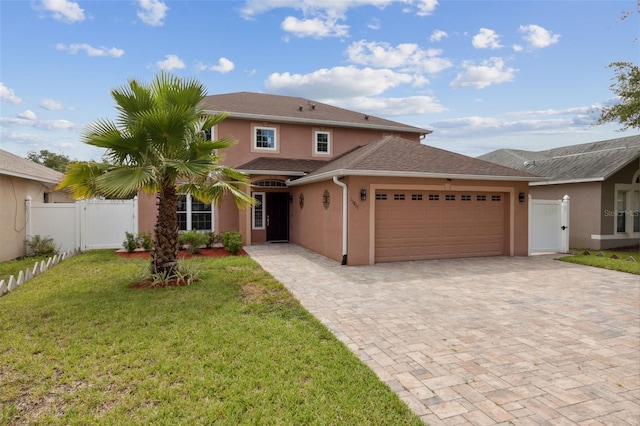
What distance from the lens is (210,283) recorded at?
26.8ft

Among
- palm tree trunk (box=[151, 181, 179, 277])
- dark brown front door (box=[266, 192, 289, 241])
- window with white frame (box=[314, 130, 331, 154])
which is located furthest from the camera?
window with white frame (box=[314, 130, 331, 154])

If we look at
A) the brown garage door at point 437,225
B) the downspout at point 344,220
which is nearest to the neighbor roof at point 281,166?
the downspout at point 344,220

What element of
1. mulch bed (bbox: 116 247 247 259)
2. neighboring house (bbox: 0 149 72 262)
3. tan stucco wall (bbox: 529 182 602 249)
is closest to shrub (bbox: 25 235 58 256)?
neighboring house (bbox: 0 149 72 262)

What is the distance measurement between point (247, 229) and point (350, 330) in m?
10.4

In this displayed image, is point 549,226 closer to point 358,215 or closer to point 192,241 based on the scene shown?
point 358,215

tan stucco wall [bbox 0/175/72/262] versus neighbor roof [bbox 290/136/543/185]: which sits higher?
neighbor roof [bbox 290/136/543/185]

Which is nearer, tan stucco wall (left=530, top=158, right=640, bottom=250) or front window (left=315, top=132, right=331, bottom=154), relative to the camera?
tan stucco wall (left=530, top=158, right=640, bottom=250)

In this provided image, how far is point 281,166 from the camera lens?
15.6 meters

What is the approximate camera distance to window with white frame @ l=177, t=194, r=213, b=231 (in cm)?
1498

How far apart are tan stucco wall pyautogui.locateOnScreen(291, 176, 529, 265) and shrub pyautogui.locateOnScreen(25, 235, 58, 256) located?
9326 millimetres

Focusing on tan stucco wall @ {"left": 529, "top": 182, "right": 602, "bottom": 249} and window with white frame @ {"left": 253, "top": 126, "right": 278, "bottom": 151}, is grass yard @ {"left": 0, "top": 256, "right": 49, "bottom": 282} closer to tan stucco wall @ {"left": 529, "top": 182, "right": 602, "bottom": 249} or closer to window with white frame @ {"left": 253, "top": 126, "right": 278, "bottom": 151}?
window with white frame @ {"left": 253, "top": 126, "right": 278, "bottom": 151}

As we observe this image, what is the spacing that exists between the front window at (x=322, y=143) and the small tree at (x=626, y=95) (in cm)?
1294

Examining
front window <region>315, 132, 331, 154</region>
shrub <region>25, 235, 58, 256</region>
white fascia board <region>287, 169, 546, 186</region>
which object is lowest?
shrub <region>25, 235, 58, 256</region>

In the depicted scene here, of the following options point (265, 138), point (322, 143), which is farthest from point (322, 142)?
point (265, 138)
